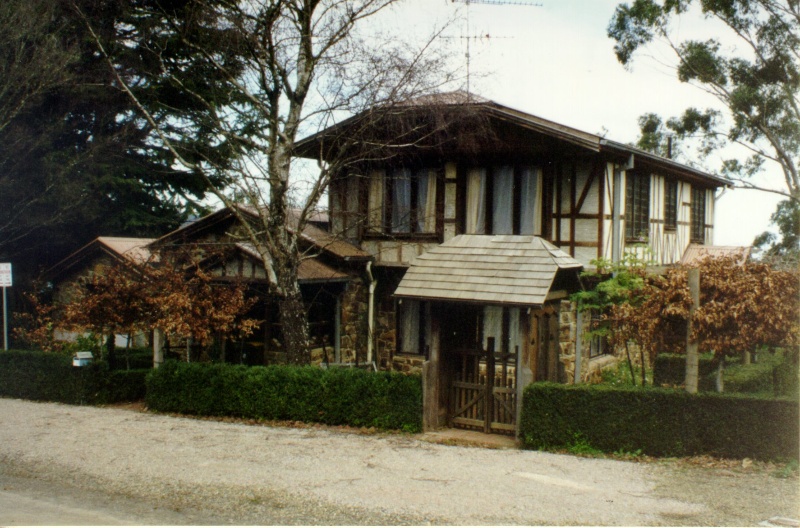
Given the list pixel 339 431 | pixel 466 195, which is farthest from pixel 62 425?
pixel 466 195

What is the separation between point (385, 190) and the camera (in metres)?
18.2

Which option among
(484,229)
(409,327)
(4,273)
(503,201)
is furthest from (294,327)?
(4,273)

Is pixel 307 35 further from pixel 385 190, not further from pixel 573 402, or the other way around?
pixel 573 402

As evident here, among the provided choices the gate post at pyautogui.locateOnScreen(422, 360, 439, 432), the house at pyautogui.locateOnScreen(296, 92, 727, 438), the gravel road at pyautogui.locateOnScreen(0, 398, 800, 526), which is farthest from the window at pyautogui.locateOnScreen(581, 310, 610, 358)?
the gravel road at pyautogui.locateOnScreen(0, 398, 800, 526)

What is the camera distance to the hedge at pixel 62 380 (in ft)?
50.4

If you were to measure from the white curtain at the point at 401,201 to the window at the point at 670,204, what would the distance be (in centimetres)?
777

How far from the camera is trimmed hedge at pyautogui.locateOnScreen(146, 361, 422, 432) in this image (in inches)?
489

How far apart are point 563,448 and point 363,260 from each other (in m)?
8.03

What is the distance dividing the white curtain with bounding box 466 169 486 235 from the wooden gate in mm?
4619

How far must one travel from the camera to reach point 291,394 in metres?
13.0

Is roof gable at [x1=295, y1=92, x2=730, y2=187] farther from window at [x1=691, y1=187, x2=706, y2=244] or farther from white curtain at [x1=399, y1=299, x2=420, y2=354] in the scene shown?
window at [x1=691, y1=187, x2=706, y2=244]

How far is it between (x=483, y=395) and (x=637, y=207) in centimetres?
820

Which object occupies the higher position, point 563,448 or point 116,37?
point 116,37

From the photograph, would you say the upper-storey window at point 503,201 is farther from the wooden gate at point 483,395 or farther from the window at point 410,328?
the wooden gate at point 483,395
